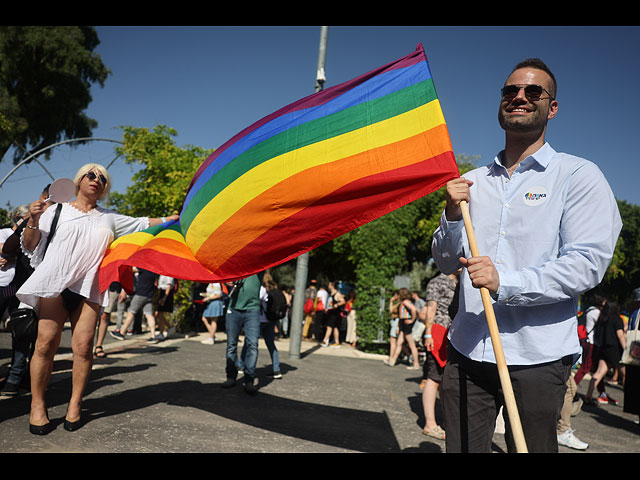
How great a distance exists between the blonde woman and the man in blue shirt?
3.00 metres

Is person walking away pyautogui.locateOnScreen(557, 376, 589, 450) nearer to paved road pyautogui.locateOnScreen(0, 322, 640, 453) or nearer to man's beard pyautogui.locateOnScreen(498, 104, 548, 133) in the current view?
paved road pyautogui.locateOnScreen(0, 322, 640, 453)

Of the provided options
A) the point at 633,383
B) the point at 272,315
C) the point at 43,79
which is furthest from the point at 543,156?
the point at 43,79

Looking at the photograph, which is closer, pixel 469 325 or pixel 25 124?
pixel 469 325

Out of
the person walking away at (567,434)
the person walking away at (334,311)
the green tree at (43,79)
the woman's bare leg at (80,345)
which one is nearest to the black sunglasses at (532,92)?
the woman's bare leg at (80,345)

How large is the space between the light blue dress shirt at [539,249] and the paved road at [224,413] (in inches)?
103

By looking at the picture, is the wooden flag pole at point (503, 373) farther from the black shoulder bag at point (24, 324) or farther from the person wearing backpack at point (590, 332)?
the person wearing backpack at point (590, 332)

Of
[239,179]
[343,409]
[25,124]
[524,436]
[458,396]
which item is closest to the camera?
[524,436]

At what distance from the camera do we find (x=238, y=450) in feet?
13.0

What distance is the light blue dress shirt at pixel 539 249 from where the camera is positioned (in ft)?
6.29

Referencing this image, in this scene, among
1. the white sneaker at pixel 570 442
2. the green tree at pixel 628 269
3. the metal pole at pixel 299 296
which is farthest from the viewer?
the green tree at pixel 628 269

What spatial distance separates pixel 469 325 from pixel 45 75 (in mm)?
32635

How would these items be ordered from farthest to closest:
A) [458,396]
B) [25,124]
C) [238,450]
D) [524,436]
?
[25,124] → [238,450] → [458,396] → [524,436]
